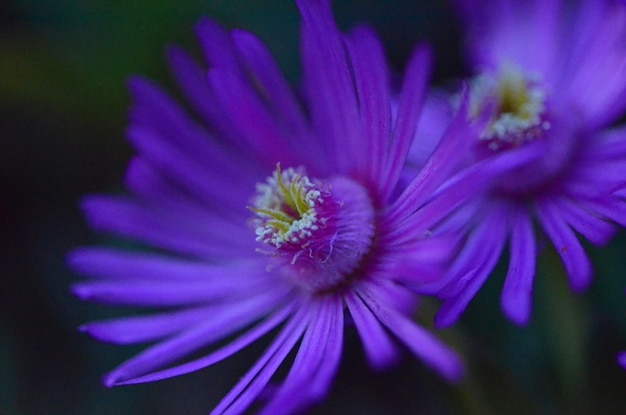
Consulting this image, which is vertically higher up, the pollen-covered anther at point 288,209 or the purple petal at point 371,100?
the purple petal at point 371,100

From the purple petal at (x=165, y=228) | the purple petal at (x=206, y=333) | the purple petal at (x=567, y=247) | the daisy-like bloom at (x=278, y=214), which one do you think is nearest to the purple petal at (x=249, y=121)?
the daisy-like bloom at (x=278, y=214)

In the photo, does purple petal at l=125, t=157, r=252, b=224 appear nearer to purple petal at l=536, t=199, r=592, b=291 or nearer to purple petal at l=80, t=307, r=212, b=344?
purple petal at l=80, t=307, r=212, b=344

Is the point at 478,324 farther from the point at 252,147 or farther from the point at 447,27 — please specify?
the point at 447,27

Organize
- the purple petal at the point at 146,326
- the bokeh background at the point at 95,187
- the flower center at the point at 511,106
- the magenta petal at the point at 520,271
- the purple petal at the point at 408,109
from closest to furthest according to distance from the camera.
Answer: the magenta petal at the point at 520,271 < the purple petal at the point at 408,109 < the purple petal at the point at 146,326 < the flower center at the point at 511,106 < the bokeh background at the point at 95,187

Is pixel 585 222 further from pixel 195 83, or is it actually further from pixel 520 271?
pixel 195 83

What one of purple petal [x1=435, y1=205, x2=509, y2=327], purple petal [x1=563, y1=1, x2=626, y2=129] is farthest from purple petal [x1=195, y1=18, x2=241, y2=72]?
purple petal [x1=563, y1=1, x2=626, y2=129]

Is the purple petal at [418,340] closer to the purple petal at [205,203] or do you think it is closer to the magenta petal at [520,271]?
the magenta petal at [520,271]

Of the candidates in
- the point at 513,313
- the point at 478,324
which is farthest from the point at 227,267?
the point at 513,313
